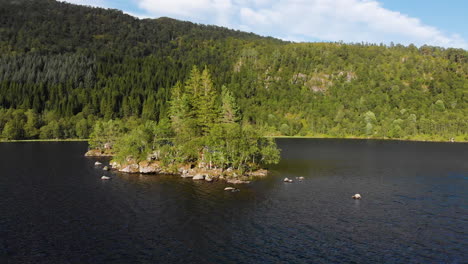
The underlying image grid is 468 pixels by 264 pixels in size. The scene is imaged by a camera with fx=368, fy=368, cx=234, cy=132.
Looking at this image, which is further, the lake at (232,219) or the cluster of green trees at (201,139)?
the cluster of green trees at (201,139)

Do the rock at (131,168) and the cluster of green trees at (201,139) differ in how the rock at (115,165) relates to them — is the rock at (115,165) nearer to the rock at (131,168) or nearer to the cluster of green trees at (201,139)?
the cluster of green trees at (201,139)

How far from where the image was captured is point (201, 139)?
120m

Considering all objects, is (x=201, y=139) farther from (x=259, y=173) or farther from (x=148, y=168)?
(x=259, y=173)

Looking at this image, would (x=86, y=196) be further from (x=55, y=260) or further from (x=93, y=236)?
(x=55, y=260)

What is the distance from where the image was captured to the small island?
117 metres

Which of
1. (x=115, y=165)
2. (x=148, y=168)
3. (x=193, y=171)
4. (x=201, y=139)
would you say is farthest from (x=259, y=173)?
(x=115, y=165)

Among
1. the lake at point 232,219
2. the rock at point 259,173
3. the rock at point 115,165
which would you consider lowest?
the lake at point 232,219

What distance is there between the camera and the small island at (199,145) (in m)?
117

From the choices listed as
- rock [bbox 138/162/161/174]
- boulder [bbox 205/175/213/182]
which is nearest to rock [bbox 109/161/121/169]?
rock [bbox 138/162/161/174]

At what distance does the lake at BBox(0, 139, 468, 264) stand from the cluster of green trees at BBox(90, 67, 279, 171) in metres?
10.6

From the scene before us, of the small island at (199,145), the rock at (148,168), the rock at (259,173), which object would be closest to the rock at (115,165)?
the small island at (199,145)

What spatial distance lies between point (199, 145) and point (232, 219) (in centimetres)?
Result: 5076

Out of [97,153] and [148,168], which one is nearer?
[148,168]

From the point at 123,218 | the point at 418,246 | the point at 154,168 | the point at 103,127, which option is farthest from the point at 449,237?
the point at 103,127
